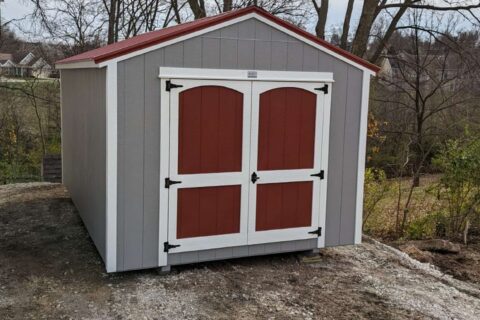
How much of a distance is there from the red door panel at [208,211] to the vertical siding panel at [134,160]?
1.34 feet

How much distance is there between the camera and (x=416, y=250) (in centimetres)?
679

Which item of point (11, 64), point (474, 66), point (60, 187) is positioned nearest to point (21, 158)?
point (11, 64)

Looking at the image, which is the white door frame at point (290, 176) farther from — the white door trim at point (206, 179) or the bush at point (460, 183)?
the bush at point (460, 183)

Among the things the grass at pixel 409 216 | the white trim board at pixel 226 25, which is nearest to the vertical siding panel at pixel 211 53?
the white trim board at pixel 226 25

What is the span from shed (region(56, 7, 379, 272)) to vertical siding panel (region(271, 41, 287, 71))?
0.01 meters

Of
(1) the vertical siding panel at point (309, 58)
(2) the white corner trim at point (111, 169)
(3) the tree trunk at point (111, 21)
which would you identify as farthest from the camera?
(3) the tree trunk at point (111, 21)

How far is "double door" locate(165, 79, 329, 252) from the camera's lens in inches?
200

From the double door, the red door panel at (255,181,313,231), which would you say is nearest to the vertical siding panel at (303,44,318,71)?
the double door

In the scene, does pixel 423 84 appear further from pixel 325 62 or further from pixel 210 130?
pixel 210 130

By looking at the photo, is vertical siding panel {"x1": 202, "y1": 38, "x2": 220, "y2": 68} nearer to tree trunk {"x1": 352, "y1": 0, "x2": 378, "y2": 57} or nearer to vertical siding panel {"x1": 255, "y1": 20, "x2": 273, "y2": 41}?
vertical siding panel {"x1": 255, "y1": 20, "x2": 273, "y2": 41}

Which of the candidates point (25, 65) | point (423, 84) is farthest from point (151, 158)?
point (423, 84)

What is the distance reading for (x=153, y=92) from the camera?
4883 mm

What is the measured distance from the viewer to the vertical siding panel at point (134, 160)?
189 inches

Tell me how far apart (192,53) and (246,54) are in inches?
22.7
